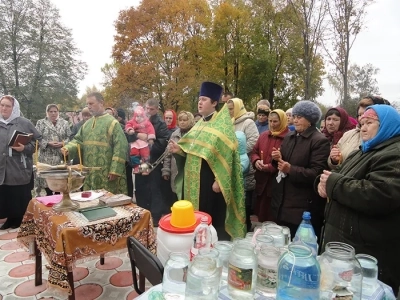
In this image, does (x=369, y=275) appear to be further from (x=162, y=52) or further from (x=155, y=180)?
(x=162, y=52)

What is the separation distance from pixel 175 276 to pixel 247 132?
121 inches

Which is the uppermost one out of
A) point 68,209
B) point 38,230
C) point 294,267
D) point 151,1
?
point 151,1

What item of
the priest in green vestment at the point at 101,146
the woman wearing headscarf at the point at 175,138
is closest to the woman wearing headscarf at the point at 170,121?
the woman wearing headscarf at the point at 175,138

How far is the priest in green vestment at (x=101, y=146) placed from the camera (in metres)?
3.58

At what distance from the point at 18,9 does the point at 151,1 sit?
→ 7.57m

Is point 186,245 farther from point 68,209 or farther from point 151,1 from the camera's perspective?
point 151,1

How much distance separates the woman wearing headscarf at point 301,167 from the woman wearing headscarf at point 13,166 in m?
3.54

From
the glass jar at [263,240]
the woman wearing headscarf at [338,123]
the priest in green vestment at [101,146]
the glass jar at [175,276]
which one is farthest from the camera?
the priest in green vestment at [101,146]

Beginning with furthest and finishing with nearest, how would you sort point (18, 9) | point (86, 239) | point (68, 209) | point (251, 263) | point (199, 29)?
point (199, 29), point (18, 9), point (68, 209), point (86, 239), point (251, 263)

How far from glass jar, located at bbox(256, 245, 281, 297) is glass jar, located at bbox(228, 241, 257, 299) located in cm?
3

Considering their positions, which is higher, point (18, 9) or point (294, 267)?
point (18, 9)

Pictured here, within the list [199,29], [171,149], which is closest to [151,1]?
[199,29]

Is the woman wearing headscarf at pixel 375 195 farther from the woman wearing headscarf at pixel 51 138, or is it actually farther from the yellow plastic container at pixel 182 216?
the woman wearing headscarf at pixel 51 138

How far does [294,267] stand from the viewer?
962 mm
